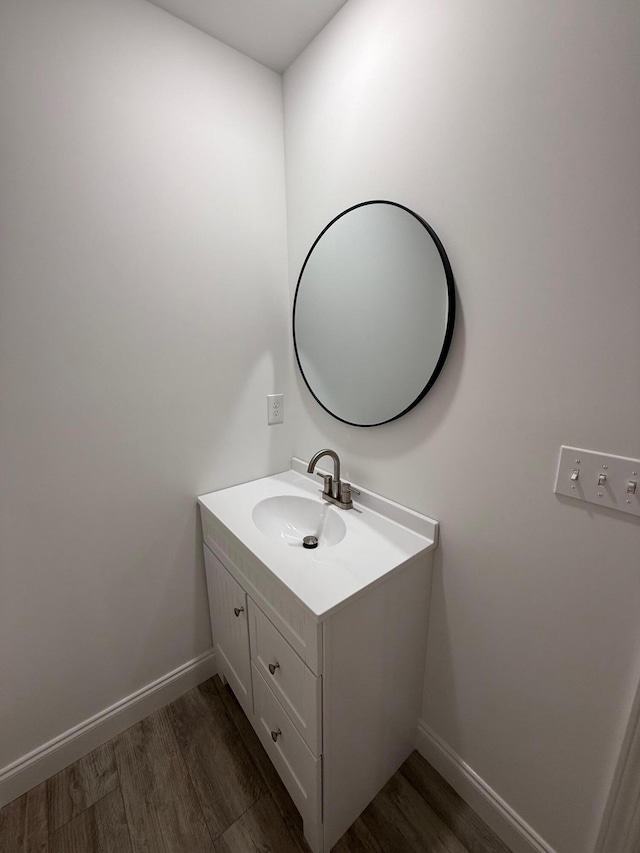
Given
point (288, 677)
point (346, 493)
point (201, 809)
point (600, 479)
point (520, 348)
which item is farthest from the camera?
point (346, 493)

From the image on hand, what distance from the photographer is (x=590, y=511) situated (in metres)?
0.77

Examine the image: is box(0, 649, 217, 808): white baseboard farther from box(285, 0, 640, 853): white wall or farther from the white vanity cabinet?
box(285, 0, 640, 853): white wall

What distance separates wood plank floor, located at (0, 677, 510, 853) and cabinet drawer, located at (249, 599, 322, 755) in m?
0.38

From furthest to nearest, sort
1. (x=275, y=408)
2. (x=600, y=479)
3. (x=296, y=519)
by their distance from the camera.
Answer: (x=275, y=408) → (x=296, y=519) → (x=600, y=479)

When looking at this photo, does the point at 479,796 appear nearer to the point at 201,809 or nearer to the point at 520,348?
the point at 201,809

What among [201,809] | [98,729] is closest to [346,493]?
[201,809]

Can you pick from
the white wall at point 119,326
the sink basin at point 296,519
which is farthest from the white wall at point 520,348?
the white wall at point 119,326

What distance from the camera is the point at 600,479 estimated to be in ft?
2.43

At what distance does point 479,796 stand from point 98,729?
1.28 metres

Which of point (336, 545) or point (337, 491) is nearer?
point (336, 545)

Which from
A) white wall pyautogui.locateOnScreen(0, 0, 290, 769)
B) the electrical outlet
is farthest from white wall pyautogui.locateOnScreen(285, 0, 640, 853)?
the electrical outlet

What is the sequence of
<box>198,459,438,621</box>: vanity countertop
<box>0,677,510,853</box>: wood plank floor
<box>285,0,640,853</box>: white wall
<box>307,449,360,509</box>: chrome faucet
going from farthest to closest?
<box>307,449,360,509</box>: chrome faucet, <box>0,677,510,853</box>: wood plank floor, <box>198,459,438,621</box>: vanity countertop, <box>285,0,640,853</box>: white wall

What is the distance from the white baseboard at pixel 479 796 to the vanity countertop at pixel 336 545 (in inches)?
28.0

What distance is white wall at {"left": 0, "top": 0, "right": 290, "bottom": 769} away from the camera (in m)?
0.97
